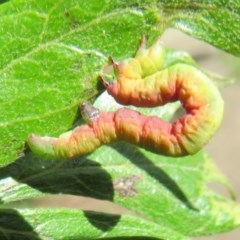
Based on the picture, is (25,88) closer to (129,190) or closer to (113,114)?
(113,114)

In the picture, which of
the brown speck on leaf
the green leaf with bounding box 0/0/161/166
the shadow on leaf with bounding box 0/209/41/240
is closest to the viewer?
the green leaf with bounding box 0/0/161/166

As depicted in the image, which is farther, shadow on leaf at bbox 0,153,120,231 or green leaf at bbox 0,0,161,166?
shadow on leaf at bbox 0,153,120,231

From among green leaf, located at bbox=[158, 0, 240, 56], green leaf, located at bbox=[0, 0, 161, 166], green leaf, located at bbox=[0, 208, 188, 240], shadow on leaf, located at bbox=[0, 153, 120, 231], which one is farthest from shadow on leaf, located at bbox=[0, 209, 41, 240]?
green leaf, located at bbox=[158, 0, 240, 56]

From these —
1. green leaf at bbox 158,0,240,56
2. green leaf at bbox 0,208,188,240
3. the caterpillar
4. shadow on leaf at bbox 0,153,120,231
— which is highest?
green leaf at bbox 158,0,240,56

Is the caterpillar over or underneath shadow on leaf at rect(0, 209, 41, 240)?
over

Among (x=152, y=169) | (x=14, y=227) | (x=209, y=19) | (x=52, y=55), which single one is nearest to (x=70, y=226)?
(x=14, y=227)

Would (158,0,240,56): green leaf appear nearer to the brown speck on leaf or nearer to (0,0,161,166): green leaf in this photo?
(0,0,161,166): green leaf

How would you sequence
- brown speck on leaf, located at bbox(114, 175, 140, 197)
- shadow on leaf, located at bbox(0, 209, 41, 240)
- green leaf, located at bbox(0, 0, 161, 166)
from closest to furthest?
1. green leaf, located at bbox(0, 0, 161, 166)
2. shadow on leaf, located at bbox(0, 209, 41, 240)
3. brown speck on leaf, located at bbox(114, 175, 140, 197)

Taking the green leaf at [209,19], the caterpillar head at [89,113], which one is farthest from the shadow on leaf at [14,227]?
the green leaf at [209,19]
